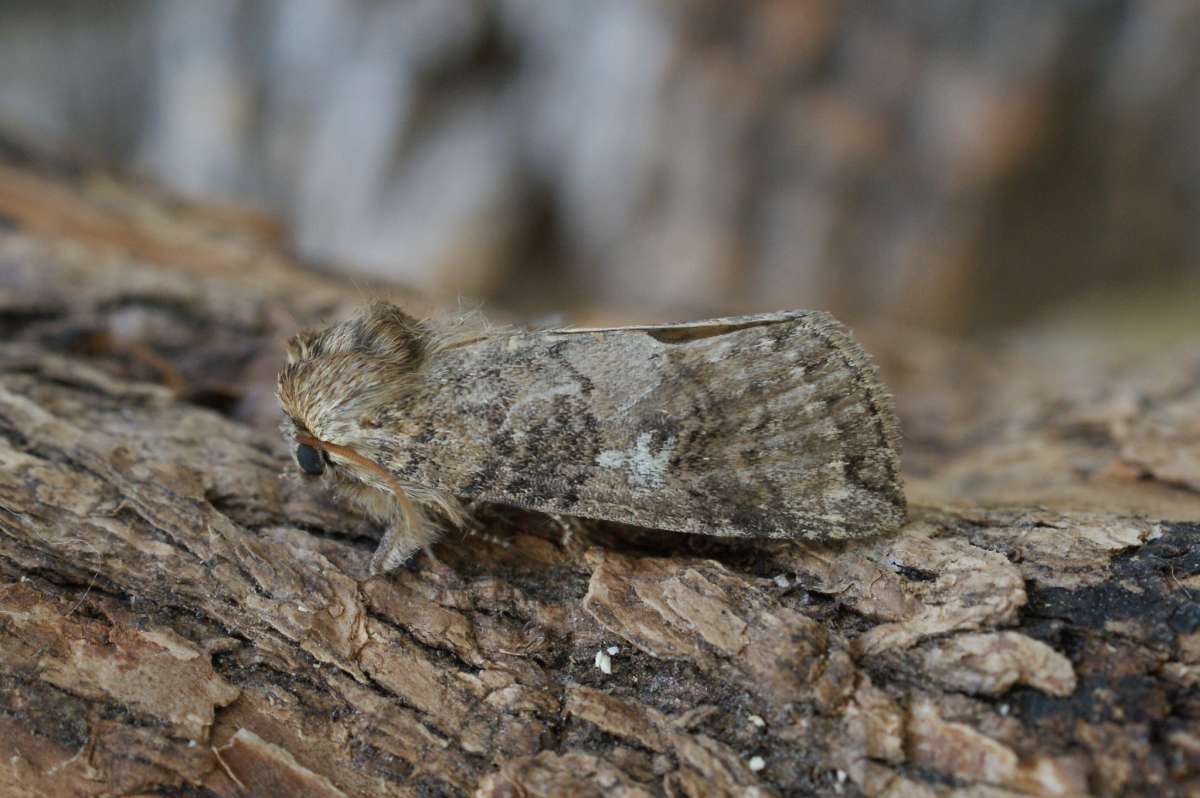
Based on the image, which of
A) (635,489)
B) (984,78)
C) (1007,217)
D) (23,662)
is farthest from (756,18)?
(23,662)

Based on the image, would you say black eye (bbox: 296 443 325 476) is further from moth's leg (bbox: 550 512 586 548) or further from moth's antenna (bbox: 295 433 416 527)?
moth's leg (bbox: 550 512 586 548)

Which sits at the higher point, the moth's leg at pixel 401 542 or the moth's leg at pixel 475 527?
the moth's leg at pixel 475 527

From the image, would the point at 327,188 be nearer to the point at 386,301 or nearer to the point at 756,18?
the point at 756,18

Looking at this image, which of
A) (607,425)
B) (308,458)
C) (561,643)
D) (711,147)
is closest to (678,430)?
(607,425)

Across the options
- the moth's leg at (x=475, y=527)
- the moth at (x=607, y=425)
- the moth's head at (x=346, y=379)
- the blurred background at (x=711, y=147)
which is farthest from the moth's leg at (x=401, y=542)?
the blurred background at (x=711, y=147)

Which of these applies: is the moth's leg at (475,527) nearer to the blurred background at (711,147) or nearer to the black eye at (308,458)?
the black eye at (308,458)

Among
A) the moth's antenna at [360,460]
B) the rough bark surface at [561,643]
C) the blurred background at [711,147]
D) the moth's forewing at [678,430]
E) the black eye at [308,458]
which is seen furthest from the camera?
the blurred background at [711,147]
